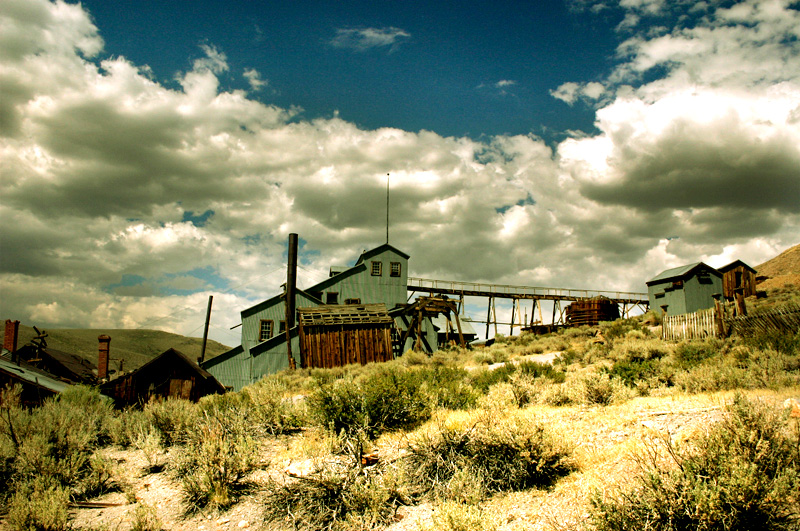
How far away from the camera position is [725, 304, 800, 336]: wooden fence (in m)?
12.2

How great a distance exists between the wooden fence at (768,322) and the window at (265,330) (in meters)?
24.9

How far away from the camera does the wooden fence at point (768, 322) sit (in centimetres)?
1222

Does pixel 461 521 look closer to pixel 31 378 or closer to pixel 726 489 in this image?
pixel 726 489

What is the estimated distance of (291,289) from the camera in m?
28.8

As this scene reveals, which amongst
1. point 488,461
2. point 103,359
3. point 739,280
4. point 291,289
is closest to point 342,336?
point 291,289

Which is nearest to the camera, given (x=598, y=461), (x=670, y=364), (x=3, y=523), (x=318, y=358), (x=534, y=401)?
(x=598, y=461)

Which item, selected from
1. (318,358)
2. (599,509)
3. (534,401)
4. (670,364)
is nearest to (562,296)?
(318,358)

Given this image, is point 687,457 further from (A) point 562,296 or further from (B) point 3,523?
(A) point 562,296

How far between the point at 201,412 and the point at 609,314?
35092mm

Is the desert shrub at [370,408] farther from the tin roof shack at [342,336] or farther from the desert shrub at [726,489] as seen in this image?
the tin roof shack at [342,336]

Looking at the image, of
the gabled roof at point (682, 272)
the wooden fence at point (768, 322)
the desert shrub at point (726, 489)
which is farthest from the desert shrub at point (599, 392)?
the gabled roof at point (682, 272)

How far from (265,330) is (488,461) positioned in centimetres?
2558

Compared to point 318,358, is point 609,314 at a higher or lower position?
higher

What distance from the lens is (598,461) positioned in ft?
17.6
